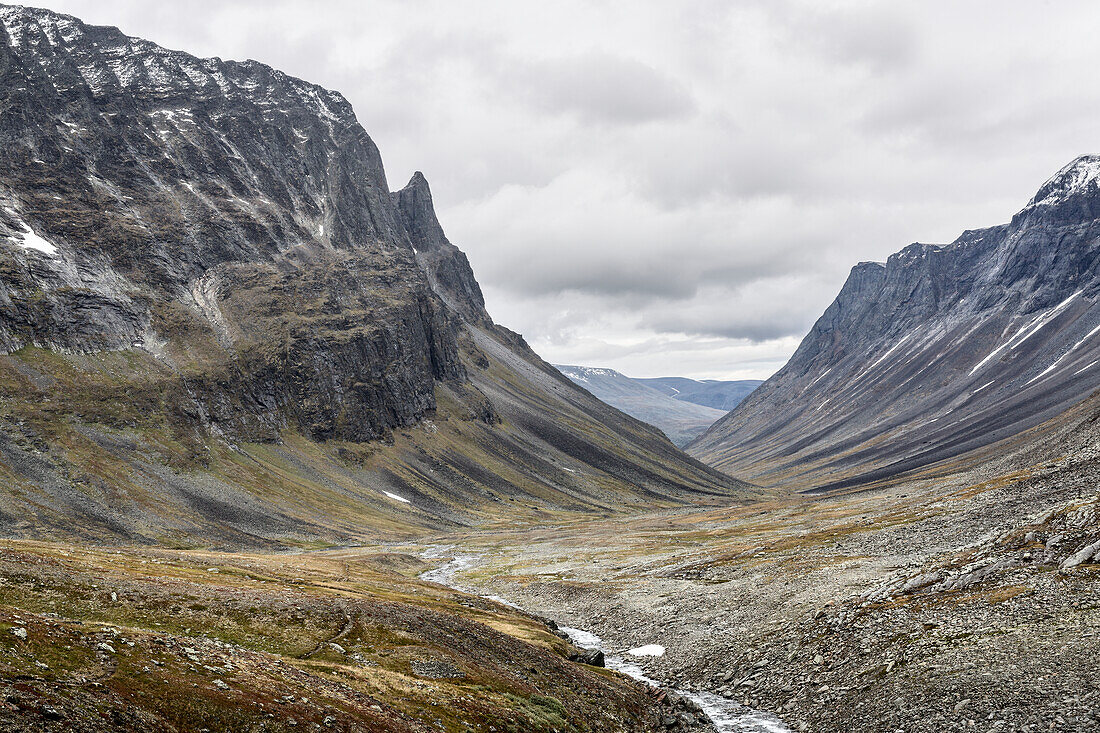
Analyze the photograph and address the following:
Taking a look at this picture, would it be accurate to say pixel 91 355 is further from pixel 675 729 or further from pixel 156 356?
pixel 675 729

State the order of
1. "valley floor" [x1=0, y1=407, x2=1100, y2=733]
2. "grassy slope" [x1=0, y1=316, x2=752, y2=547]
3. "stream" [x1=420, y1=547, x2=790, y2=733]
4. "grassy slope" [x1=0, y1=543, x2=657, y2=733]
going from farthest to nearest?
"grassy slope" [x1=0, y1=316, x2=752, y2=547]
"stream" [x1=420, y1=547, x2=790, y2=733]
"valley floor" [x1=0, y1=407, x2=1100, y2=733]
"grassy slope" [x1=0, y1=543, x2=657, y2=733]

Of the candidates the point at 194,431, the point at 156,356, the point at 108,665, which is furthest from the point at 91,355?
the point at 108,665

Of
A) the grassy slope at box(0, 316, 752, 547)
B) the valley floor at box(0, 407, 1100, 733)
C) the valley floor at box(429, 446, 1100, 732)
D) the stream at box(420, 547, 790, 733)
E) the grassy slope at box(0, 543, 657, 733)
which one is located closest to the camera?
the grassy slope at box(0, 543, 657, 733)

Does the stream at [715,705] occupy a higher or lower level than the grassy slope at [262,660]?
lower

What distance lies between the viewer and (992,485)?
104 meters

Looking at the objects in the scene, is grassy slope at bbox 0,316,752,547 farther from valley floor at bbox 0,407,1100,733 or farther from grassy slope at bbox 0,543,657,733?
grassy slope at bbox 0,543,657,733

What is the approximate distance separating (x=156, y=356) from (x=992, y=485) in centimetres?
21342

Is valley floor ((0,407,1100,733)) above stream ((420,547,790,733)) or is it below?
above

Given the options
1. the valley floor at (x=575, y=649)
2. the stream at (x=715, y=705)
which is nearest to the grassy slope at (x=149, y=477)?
the valley floor at (x=575, y=649)

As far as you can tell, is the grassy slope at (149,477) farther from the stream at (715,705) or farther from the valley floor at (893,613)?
the stream at (715,705)

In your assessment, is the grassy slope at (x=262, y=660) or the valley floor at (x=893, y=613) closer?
the grassy slope at (x=262, y=660)

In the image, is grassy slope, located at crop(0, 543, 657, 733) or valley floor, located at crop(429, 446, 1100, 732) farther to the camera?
valley floor, located at crop(429, 446, 1100, 732)

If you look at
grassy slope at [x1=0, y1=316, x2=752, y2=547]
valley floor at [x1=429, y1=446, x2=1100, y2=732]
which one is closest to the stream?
valley floor at [x1=429, y1=446, x2=1100, y2=732]

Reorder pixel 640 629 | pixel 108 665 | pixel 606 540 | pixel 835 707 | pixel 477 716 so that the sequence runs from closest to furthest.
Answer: pixel 108 665
pixel 477 716
pixel 835 707
pixel 640 629
pixel 606 540
